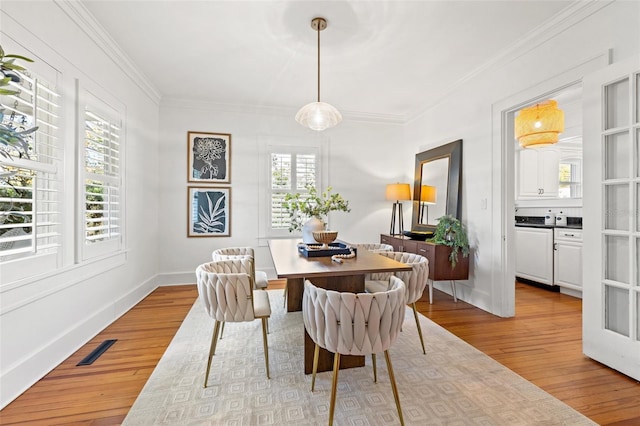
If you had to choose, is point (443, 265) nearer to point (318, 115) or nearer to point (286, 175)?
point (318, 115)

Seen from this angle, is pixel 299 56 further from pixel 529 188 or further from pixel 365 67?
pixel 529 188

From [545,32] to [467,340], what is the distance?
2.85m

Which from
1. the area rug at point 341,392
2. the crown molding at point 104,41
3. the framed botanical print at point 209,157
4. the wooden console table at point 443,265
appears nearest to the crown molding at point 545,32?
the wooden console table at point 443,265

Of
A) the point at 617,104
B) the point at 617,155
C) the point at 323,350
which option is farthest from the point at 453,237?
the point at 323,350

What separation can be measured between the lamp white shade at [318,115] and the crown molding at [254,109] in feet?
6.98

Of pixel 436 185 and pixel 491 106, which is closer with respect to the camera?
pixel 491 106

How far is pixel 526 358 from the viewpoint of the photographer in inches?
90.7

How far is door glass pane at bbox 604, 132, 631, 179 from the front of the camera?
2.06 meters

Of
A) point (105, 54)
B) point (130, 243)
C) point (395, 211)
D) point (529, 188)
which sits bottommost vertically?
point (130, 243)

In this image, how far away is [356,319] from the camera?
1.45m

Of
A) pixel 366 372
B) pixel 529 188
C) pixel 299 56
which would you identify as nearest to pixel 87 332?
pixel 366 372

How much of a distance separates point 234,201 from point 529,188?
4998 millimetres

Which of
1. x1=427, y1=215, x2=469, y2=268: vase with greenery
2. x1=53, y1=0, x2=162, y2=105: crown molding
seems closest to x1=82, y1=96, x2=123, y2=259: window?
x1=53, y1=0, x2=162, y2=105: crown molding

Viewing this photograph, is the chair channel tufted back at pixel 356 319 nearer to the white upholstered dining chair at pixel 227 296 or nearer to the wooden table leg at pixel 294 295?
the white upholstered dining chair at pixel 227 296
